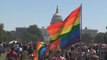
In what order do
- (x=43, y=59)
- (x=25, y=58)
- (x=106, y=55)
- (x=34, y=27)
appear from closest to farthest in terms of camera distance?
1. (x=43, y=59)
2. (x=106, y=55)
3. (x=25, y=58)
4. (x=34, y=27)

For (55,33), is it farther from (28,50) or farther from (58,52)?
(28,50)

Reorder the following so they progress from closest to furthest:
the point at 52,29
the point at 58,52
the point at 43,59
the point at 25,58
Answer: the point at 58,52, the point at 52,29, the point at 43,59, the point at 25,58

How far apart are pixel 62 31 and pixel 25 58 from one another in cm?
1975

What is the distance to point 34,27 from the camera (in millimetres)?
198250

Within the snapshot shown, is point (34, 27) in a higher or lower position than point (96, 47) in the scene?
higher

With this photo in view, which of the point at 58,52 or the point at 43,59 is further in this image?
the point at 43,59

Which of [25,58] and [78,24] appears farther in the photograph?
[25,58]

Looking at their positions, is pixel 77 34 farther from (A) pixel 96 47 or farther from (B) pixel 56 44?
(A) pixel 96 47

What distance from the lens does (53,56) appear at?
11.9 meters

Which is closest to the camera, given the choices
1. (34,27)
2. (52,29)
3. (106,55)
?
(52,29)

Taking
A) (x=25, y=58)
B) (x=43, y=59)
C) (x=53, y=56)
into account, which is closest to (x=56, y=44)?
(x=53, y=56)

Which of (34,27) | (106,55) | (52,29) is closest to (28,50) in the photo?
(106,55)

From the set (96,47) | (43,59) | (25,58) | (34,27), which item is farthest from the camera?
(34,27)

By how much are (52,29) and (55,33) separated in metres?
0.29
